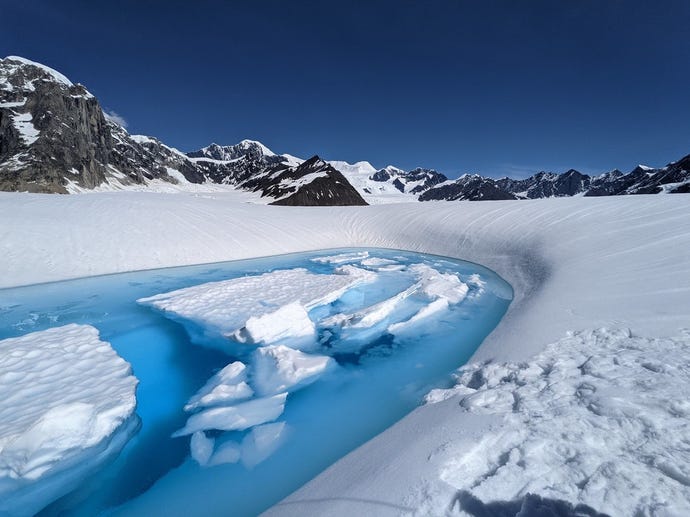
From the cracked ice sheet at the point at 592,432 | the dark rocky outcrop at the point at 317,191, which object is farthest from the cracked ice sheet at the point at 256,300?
the dark rocky outcrop at the point at 317,191

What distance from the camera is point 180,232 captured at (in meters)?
16.2

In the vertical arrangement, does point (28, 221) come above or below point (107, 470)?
above

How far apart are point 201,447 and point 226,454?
36 cm

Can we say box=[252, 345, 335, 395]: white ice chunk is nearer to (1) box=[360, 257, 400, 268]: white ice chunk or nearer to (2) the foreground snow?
(2) the foreground snow

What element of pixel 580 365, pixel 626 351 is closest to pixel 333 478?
pixel 580 365

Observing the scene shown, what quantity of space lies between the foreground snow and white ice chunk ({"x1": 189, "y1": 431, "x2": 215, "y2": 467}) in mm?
54

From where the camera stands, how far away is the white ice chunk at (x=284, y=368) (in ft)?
16.0

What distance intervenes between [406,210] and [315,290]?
17523mm

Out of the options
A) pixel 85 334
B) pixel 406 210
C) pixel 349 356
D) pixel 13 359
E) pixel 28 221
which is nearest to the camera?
pixel 13 359

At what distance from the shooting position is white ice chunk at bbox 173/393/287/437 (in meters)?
4.00

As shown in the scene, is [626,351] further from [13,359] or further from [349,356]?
[13,359]

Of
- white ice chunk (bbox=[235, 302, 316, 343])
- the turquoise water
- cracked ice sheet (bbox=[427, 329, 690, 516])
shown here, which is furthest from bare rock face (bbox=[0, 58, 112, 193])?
cracked ice sheet (bbox=[427, 329, 690, 516])

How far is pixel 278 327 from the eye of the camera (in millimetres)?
6648

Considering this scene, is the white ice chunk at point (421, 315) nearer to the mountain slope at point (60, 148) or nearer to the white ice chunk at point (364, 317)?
the white ice chunk at point (364, 317)
